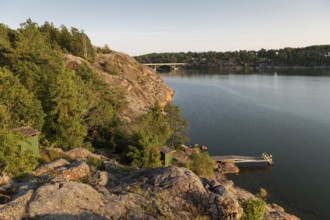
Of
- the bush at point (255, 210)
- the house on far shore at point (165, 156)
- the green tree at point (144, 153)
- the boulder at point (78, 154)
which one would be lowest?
the house on far shore at point (165, 156)

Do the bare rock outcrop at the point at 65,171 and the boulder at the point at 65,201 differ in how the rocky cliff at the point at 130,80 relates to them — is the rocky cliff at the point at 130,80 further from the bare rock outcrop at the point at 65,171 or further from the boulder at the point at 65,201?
the boulder at the point at 65,201

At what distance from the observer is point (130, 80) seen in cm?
6694

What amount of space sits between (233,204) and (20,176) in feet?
36.4

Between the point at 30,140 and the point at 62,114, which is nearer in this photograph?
the point at 30,140

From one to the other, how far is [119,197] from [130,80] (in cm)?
5719

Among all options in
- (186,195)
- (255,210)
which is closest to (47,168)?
(186,195)

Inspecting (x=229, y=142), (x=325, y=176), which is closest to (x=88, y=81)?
(x=229, y=142)

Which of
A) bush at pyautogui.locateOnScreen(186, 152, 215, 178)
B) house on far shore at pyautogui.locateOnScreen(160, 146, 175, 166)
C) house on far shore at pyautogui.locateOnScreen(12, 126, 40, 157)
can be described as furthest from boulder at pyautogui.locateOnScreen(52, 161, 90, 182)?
bush at pyautogui.locateOnScreen(186, 152, 215, 178)

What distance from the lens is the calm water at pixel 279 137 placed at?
110 ft

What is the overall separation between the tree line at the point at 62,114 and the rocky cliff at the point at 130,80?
783 centimetres

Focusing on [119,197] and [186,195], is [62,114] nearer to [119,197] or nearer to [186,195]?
[119,197]

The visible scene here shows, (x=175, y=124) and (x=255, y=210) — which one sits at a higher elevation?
(x=255, y=210)

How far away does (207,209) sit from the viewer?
38.7ft

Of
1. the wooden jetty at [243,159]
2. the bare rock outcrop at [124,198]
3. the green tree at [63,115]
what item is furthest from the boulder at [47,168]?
the wooden jetty at [243,159]
